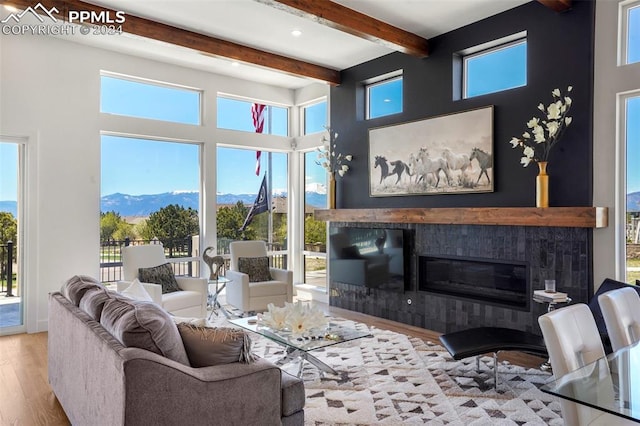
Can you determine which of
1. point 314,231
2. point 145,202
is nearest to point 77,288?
point 145,202

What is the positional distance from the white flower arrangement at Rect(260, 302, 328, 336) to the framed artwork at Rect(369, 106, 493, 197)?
99.2 inches

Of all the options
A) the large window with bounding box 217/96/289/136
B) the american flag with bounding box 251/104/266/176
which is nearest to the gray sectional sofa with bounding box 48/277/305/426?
the large window with bounding box 217/96/289/136

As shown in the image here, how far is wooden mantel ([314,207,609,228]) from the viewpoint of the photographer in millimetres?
3801

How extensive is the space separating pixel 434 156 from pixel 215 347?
152 inches

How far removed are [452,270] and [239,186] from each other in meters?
3.67

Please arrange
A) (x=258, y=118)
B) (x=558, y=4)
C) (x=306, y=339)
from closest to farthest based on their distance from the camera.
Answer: (x=306, y=339) → (x=558, y=4) → (x=258, y=118)

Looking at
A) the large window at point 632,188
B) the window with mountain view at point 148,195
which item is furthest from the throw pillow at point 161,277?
the large window at point 632,188

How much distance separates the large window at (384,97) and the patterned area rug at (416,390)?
3.19m

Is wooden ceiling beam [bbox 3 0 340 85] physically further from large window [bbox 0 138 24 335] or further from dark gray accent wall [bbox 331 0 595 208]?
large window [bbox 0 138 24 335]

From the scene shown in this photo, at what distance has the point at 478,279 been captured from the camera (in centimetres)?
477

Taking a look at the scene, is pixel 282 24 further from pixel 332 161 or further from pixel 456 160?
pixel 456 160

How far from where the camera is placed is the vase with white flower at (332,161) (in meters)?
6.48

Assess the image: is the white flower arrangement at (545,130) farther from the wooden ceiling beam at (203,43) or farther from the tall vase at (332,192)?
the wooden ceiling beam at (203,43)

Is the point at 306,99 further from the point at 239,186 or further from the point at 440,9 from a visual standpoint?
the point at 440,9
